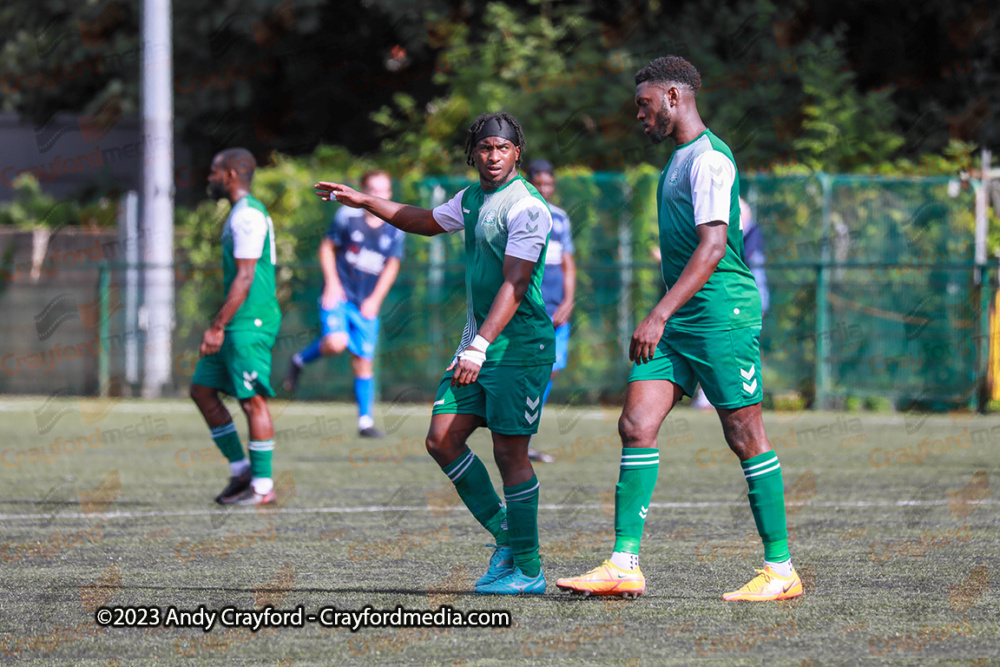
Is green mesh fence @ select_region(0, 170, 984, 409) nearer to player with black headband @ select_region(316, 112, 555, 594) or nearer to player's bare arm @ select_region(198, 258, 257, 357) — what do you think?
player's bare arm @ select_region(198, 258, 257, 357)

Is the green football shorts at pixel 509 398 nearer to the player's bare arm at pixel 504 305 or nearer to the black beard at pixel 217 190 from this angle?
the player's bare arm at pixel 504 305

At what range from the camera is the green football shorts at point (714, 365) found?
554 centimetres

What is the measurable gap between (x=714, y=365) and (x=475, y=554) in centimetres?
174

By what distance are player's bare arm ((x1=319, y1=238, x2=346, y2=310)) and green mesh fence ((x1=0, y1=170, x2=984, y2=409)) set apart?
4.83m

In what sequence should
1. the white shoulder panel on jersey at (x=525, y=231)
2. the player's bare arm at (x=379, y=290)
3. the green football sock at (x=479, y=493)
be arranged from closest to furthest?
the white shoulder panel on jersey at (x=525, y=231) → the green football sock at (x=479, y=493) → the player's bare arm at (x=379, y=290)

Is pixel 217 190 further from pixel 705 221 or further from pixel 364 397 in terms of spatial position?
pixel 364 397

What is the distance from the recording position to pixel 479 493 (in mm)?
5938

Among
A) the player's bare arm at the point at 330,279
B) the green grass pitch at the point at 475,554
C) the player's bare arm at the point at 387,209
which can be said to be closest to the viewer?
the green grass pitch at the point at 475,554

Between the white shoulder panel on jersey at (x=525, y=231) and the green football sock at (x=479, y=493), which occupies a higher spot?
the white shoulder panel on jersey at (x=525, y=231)

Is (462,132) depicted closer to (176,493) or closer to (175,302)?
(175,302)

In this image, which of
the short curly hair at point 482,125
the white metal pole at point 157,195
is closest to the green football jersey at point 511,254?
the short curly hair at point 482,125

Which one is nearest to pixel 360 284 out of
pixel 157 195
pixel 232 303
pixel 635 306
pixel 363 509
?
pixel 232 303
